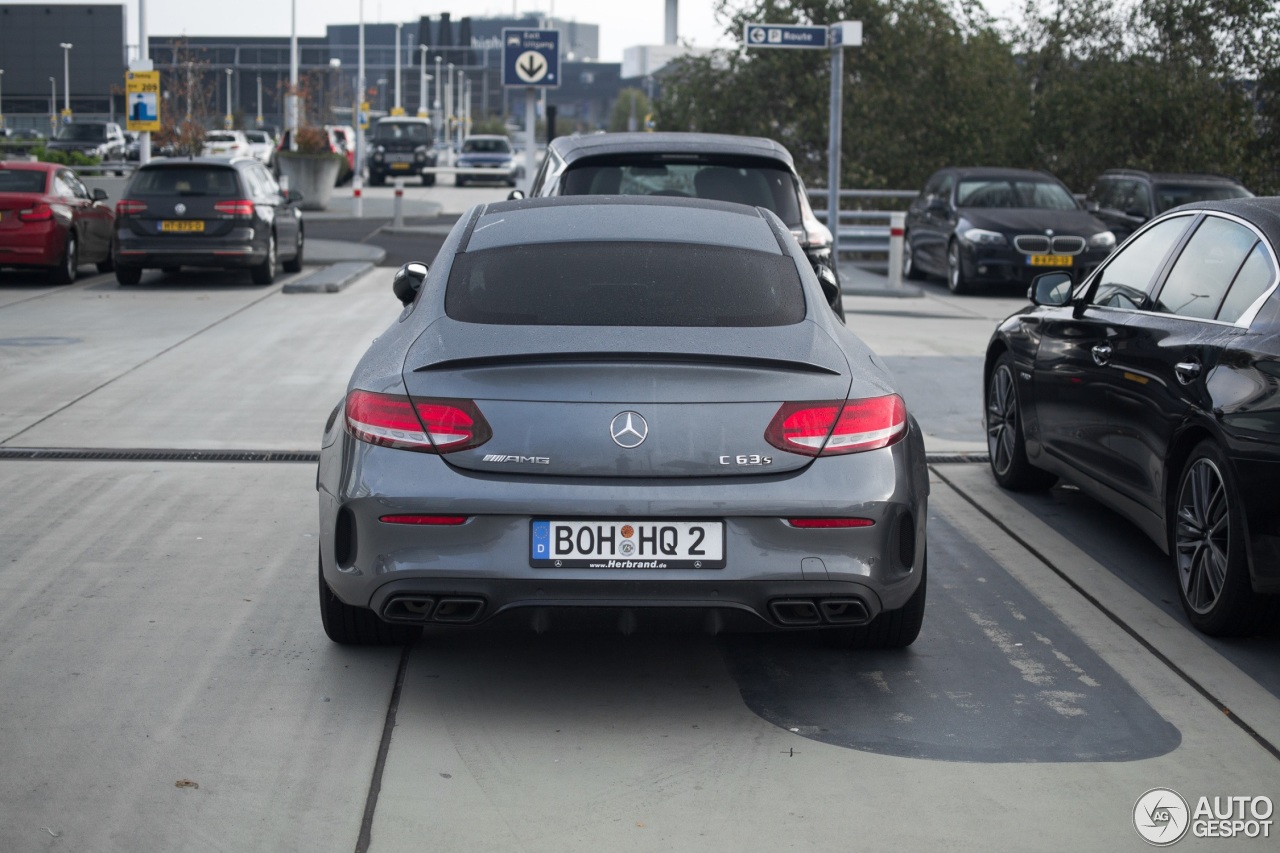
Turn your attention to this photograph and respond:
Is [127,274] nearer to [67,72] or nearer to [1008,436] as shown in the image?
[1008,436]

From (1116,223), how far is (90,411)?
14.5m

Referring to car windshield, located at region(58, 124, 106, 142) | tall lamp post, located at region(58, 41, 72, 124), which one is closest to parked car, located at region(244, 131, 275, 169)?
car windshield, located at region(58, 124, 106, 142)

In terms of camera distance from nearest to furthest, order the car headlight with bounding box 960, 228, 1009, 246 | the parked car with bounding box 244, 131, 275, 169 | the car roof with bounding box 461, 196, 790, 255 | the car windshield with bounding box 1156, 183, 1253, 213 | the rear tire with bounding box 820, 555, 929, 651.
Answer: the rear tire with bounding box 820, 555, 929, 651 → the car roof with bounding box 461, 196, 790, 255 → the car headlight with bounding box 960, 228, 1009, 246 → the car windshield with bounding box 1156, 183, 1253, 213 → the parked car with bounding box 244, 131, 275, 169

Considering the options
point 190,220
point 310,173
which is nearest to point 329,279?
point 190,220

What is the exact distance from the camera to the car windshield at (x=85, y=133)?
57875 millimetres

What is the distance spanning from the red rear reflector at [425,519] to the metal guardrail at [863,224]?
1853 centimetres

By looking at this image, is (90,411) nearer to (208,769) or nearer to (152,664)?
(152,664)

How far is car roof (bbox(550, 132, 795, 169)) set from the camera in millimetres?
9672

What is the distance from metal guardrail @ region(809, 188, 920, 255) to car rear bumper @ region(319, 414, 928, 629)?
18.3m

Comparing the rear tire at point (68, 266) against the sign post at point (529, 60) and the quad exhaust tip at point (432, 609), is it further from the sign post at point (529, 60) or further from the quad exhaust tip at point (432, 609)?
the quad exhaust tip at point (432, 609)

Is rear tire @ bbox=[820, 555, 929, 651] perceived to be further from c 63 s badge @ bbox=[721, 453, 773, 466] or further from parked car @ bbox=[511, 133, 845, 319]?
parked car @ bbox=[511, 133, 845, 319]

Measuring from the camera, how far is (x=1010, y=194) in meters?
20.6

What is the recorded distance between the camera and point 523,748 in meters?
4.38

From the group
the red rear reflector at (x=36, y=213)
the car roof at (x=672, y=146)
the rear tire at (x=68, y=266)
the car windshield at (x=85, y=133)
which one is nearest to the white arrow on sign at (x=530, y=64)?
the rear tire at (x=68, y=266)
